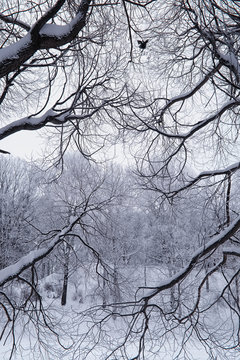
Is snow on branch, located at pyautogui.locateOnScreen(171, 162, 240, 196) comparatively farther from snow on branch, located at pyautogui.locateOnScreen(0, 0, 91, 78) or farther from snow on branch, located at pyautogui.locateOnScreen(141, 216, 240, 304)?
snow on branch, located at pyautogui.locateOnScreen(0, 0, 91, 78)

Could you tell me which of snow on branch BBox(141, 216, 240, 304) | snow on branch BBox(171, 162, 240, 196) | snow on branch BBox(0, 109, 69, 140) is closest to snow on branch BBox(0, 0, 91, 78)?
snow on branch BBox(0, 109, 69, 140)

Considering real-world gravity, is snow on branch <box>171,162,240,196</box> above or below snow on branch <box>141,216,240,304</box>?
above

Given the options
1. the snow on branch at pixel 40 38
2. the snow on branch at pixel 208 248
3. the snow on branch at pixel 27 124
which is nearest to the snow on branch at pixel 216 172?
the snow on branch at pixel 208 248

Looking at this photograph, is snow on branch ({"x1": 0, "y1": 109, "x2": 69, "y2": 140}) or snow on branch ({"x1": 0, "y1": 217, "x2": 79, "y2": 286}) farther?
snow on branch ({"x1": 0, "y1": 217, "x2": 79, "y2": 286})

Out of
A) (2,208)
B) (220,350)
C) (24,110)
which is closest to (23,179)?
(2,208)

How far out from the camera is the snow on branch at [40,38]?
2.13 metres

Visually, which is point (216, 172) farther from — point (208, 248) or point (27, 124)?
point (27, 124)

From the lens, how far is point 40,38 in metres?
2.19

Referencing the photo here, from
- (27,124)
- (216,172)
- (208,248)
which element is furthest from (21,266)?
(216,172)

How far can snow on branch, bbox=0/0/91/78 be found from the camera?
2.13 metres

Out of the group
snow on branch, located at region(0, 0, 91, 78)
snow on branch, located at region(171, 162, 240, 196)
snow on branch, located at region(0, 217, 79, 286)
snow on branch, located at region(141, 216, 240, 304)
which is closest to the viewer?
snow on branch, located at region(0, 0, 91, 78)

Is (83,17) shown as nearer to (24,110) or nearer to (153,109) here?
(153,109)

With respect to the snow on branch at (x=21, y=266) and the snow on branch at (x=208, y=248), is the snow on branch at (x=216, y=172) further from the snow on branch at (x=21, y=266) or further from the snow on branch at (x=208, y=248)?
the snow on branch at (x=21, y=266)

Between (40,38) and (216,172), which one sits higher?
(216,172)
